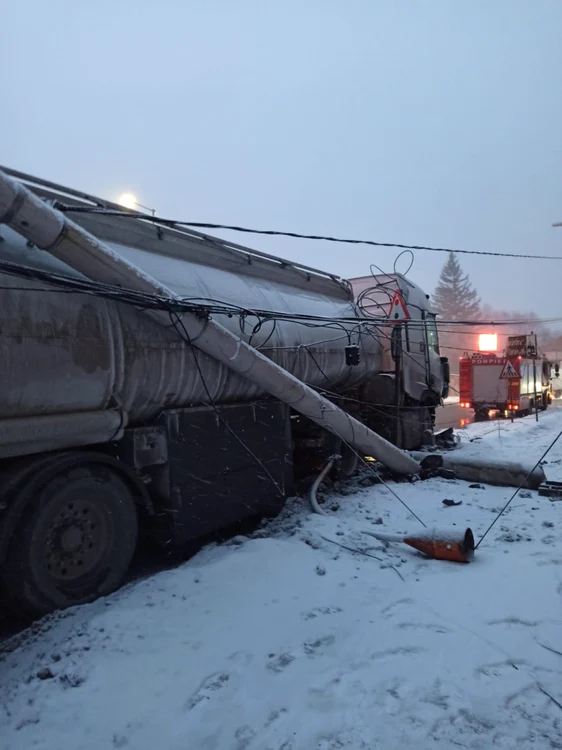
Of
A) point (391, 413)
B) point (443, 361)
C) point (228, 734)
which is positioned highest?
point (443, 361)

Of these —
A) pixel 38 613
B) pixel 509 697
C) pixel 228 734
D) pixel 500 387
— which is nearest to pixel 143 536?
pixel 38 613

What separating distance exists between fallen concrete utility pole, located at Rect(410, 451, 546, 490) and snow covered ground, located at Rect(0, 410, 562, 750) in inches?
104

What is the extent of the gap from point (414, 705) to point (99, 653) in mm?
2143

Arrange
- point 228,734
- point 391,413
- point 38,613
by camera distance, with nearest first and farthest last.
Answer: point 228,734 < point 38,613 < point 391,413

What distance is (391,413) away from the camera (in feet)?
36.1

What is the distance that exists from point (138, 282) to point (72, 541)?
7.71 ft

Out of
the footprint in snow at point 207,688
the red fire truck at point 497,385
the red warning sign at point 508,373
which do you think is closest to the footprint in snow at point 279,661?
the footprint in snow at point 207,688

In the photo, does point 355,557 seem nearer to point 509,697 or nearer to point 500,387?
point 509,697

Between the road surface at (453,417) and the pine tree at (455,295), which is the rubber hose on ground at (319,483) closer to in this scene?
the road surface at (453,417)

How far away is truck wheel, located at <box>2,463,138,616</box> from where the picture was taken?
13.4ft

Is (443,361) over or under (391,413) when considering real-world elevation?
over

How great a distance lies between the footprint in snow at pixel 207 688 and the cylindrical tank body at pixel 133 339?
2405 mm

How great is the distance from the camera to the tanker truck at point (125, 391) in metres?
4.05

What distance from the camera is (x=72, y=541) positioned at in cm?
440
